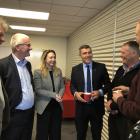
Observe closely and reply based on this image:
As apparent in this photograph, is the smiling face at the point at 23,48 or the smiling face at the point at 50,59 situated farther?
the smiling face at the point at 50,59

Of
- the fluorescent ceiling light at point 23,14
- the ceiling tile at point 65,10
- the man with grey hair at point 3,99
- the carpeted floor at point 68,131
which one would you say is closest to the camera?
the man with grey hair at point 3,99

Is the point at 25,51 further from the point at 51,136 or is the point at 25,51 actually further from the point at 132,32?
the point at 132,32

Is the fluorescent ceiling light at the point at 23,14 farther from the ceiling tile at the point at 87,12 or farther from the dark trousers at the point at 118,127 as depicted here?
the dark trousers at the point at 118,127

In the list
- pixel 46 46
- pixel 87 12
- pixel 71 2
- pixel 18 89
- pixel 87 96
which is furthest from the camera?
pixel 46 46

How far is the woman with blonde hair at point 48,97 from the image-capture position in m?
3.31

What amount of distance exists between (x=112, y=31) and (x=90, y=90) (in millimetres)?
1523

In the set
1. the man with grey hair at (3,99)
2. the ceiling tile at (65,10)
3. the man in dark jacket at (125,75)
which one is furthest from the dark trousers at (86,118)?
the ceiling tile at (65,10)

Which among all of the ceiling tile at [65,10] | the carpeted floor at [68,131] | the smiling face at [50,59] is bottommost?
the carpeted floor at [68,131]

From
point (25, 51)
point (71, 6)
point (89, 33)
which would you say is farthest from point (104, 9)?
point (25, 51)

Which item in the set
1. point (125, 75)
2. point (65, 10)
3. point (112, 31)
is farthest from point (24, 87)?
point (65, 10)

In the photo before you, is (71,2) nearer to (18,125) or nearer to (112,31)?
(112,31)

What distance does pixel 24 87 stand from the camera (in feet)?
9.48

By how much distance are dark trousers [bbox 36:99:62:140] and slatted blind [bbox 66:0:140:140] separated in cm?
134

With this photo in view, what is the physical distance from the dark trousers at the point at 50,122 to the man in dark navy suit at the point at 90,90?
1.00ft
